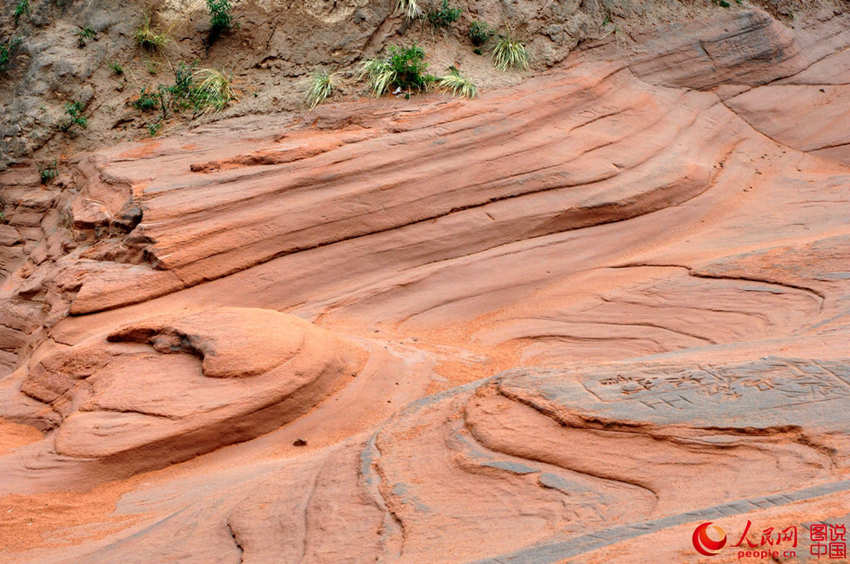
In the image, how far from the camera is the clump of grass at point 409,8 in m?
8.80

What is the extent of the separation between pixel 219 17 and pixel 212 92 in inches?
36.2

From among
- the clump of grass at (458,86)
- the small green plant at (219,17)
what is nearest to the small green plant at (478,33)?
the clump of grass at (458,86)

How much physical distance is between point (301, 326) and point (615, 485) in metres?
2.87

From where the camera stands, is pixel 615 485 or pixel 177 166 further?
pixel 177 166

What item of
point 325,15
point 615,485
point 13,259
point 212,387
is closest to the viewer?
point 615,485

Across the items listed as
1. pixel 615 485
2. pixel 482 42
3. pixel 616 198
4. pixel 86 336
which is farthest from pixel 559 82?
pixel 615 485

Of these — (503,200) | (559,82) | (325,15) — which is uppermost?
(325,15)

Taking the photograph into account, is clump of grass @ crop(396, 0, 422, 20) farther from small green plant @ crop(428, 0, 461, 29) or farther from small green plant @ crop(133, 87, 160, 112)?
small green plant @ crop(133, 87, 160, 112)

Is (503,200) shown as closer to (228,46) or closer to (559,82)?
(559,82)

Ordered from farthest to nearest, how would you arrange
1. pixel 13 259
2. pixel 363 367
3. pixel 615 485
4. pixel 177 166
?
pixel 13 259, pixel 177 166, pixel 363 367, pixel 615 485

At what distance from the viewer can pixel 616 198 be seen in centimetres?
750

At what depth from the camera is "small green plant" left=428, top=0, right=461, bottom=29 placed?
8906mm

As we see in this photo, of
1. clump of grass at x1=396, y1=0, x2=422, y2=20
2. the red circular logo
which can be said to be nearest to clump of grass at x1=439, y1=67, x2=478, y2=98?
clump of grass at x1=396, y1=0, x2=422, y2=20

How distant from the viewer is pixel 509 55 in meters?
8.85
